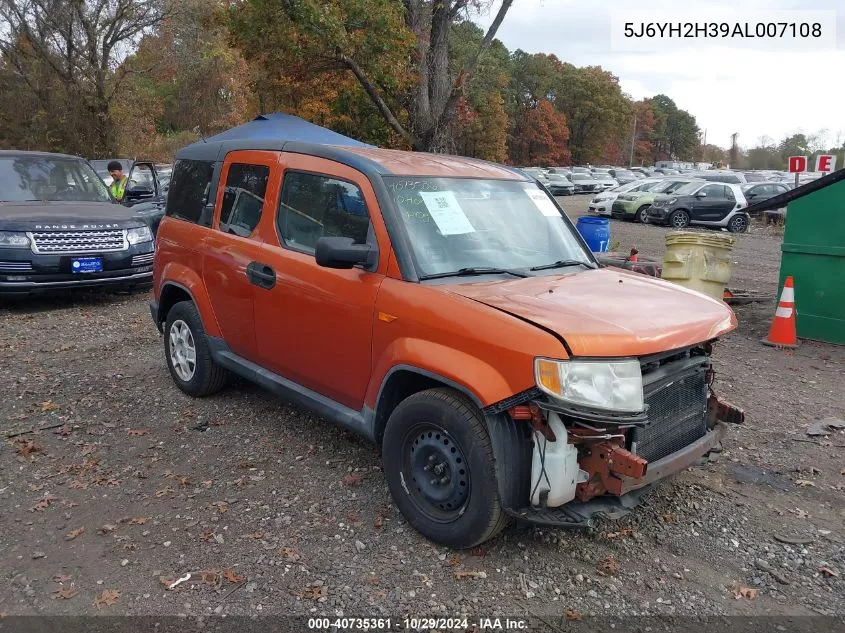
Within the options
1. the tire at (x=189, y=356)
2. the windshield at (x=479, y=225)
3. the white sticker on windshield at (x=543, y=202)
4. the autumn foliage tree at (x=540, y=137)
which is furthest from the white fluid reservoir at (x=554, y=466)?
the autumn foliage tree at (x=540, y=137)

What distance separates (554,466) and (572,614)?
0.66 metres

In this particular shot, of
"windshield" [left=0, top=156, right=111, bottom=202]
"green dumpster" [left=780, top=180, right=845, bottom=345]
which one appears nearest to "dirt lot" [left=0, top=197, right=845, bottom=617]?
"green dumpster" [left=780, top=180, right=845, bottom=345]

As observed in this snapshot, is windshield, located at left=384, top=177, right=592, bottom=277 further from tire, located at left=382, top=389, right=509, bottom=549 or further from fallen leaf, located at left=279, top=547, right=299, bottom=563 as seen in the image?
fallen leaf, located at left=279, top=547, right=299, bottom=563

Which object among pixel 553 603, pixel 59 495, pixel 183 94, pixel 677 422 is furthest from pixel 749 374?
pixel 183 94

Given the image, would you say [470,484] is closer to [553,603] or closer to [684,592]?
[553,603]

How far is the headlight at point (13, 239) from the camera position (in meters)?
8.29

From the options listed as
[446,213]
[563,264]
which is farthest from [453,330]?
[563,264]

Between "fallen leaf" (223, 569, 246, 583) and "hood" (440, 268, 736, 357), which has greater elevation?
"hood" (440, 268, 736, 357)

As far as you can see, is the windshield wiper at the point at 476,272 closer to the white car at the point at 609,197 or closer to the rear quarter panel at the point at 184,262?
the rear quarter panel at the point at 184,262

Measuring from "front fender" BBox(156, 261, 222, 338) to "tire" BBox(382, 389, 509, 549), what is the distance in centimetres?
203

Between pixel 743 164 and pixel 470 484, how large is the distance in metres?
61.7

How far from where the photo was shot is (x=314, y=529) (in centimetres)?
374

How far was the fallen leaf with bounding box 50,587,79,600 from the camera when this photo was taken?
3172mm

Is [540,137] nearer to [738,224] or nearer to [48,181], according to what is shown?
[738,224]
